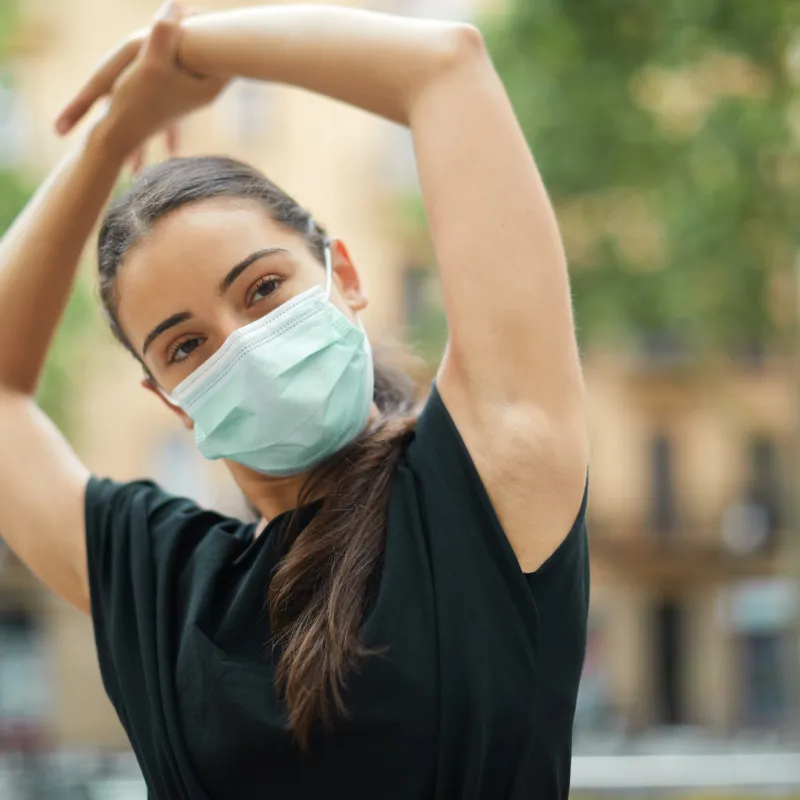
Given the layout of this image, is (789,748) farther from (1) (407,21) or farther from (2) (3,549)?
(1) (407,21)

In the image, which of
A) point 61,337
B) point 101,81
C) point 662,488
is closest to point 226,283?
point 101,81

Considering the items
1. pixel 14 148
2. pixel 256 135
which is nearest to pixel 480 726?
pixel 14 148

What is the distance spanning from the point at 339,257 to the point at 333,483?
340mm

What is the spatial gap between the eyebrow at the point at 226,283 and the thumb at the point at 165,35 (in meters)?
0.36

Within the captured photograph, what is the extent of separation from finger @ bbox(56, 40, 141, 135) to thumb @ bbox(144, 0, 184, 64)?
81 millimetres

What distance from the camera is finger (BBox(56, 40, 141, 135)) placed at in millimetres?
1879

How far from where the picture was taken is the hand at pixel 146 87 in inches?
70.1

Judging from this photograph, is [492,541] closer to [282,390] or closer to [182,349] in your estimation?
[282,390]

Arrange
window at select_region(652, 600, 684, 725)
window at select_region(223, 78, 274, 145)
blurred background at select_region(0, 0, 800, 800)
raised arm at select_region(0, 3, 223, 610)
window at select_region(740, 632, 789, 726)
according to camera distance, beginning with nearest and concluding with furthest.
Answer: raised arm at select_region(0, 3, 223, 610) < blurred background at select_region(0, 0, 800, 800) < window at select_region(223, 78, 274, 145) < window at select_region(740, 632, 789, 726) < window at select_region(652, 600, 684, 725)

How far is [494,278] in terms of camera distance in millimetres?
1495

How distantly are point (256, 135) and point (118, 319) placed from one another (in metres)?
18.6

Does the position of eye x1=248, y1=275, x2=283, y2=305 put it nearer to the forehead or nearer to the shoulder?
the forehead

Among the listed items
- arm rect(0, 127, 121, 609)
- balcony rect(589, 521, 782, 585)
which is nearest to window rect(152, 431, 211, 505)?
balcony rect(589, 521, 782, 585)

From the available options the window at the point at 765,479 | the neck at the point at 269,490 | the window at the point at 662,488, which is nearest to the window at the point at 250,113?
the window at the point at 662,488
